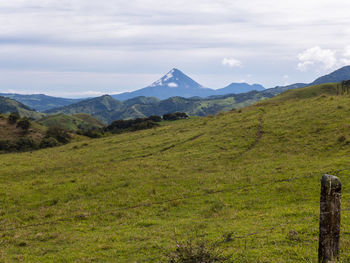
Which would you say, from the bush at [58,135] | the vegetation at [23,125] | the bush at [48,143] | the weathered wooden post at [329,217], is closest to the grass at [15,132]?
the vegetation at [23,125]

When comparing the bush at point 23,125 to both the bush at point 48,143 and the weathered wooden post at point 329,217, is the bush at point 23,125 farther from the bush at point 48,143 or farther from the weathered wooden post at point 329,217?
the weathered wooden post at point 329,217

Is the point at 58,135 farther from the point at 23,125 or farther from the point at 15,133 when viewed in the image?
the point at 15,133

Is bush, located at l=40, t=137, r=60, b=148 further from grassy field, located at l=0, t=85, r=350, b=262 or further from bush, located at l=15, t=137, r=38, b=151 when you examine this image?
grassy field, located at l=0, t=85, r=350, b=262

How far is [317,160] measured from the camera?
95.1ft

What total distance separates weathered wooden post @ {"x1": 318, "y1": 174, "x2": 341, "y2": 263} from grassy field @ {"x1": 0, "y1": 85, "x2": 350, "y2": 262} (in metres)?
2.08

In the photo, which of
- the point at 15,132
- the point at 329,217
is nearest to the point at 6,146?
the point at 15,132

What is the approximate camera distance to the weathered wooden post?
8.92 metres

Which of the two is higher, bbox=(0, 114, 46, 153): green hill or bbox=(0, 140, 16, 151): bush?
bbox=(0, 114, 46, 153): green hill

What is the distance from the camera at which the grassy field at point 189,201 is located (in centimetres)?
1427

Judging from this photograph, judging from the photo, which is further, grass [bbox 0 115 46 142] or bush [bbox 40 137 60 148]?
grass [bbox 0 115 46 142]

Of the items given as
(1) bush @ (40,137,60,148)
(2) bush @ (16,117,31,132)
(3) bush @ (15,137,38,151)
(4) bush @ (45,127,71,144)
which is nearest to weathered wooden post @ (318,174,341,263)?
(3) bush @ (15,137,38,151)

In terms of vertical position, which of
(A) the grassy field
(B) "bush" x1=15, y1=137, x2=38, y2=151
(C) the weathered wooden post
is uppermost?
(C) the weathered wooden post

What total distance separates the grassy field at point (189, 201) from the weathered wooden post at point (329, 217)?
2085mm

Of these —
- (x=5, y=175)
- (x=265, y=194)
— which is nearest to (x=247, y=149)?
(x=265, y=194)
